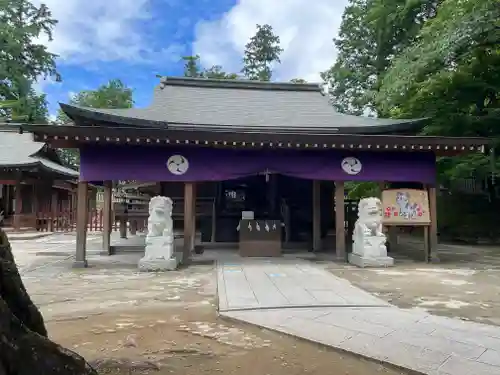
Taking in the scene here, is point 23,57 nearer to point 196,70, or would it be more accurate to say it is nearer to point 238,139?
point 196,70

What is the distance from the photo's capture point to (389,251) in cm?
1066

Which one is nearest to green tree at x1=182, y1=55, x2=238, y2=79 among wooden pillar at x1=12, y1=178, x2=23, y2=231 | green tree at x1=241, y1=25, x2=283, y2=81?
green tree at x1=241, y1=25, x2=283, y2=81

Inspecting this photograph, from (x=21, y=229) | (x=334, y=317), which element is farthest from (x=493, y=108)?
(x=21, y=229)

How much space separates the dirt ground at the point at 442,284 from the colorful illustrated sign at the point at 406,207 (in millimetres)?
982

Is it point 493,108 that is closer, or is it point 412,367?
point 412,367

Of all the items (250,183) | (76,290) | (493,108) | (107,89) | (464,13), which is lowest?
(76,290)

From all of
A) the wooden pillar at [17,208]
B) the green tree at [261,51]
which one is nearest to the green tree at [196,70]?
the green tree at [261,51]

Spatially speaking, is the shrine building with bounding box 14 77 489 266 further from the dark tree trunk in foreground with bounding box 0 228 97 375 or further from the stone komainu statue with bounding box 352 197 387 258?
the dark tree trunk in foreground with bounding box 0 228 97 375

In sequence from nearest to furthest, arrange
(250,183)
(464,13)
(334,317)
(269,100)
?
(334,317) → (464,13) → (250,183) → (269,100)

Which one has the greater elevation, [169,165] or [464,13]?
[464,13]

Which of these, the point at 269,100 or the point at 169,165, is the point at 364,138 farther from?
the point at 269,100

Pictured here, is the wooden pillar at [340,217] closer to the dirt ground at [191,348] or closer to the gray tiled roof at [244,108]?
the gray tiled roof at [244,108]

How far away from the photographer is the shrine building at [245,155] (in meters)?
7.97

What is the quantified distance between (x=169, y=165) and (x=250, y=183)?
4.45 meters
